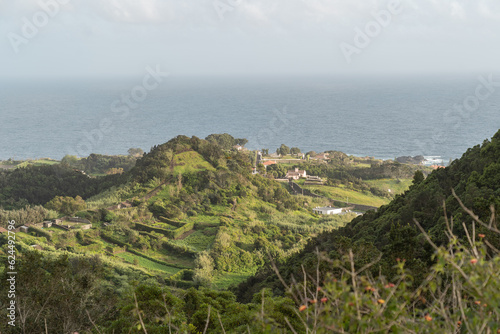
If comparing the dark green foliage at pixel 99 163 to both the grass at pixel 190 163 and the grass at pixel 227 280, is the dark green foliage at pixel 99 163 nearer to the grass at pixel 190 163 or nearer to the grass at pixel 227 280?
the grass at pixel 190 163

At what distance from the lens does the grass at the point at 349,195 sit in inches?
1633

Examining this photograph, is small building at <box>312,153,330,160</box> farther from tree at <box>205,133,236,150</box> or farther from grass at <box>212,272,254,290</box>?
grass at <box>212,272,254,290</box>

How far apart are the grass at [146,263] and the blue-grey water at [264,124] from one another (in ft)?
175

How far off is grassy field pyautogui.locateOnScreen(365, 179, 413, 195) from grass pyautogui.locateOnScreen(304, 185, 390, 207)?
404 cm

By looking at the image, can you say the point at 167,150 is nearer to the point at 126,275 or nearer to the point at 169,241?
the point at 169,241

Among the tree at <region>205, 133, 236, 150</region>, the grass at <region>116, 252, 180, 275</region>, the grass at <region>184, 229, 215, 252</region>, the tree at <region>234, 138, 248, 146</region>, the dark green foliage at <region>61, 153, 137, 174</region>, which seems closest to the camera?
the grass at <region>116, 252, 180, 275</region>

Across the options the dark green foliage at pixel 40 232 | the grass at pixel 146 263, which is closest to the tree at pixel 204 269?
the grass at pixel 146 263

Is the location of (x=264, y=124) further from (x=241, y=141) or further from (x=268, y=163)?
(x=268, y=163)

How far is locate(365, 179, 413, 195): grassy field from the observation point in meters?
47.9

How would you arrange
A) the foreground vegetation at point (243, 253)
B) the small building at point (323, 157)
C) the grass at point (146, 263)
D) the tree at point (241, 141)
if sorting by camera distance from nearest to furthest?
the foreground vegetation at point (243, 253), the grass at point (146, 263), the small building at point (323, 157), the tree at point (241, 141)

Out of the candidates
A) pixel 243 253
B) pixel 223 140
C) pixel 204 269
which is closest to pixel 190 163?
pixel 243 253

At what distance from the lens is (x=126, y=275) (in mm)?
19500

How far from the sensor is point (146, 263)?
23516 millimetres

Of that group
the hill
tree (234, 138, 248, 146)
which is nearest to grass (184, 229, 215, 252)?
the hill
